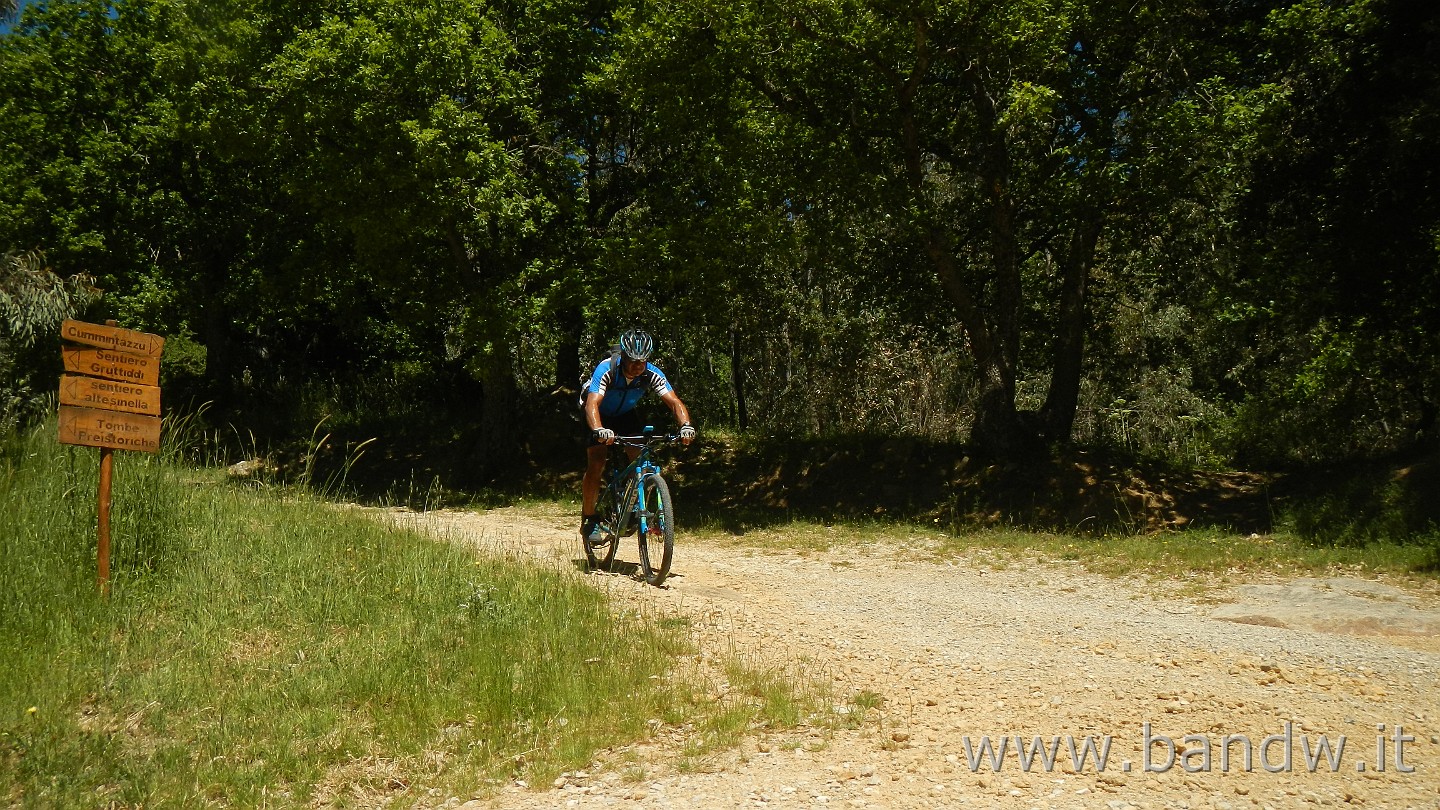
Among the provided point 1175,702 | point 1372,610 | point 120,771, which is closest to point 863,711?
point 1175,702

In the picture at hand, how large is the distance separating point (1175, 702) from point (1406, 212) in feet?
27.7

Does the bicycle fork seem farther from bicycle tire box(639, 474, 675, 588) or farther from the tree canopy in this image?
the tree canopy

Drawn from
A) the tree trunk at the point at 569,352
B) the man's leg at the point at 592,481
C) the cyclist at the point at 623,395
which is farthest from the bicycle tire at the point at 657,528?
the tree trunk at the point at 569,352

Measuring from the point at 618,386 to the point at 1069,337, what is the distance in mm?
8260

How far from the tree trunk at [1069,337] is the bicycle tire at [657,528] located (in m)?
8.00

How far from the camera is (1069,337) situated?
581 inches

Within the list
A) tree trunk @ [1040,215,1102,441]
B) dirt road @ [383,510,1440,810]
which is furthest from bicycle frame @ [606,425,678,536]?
tree trunk @ [1040,215,1102,441]

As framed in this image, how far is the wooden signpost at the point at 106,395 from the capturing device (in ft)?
22.4

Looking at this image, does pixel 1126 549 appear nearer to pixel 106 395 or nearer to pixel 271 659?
pixel 271 659

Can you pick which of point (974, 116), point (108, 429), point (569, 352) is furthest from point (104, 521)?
point (569, 352)

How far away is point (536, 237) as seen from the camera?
53.6 ft

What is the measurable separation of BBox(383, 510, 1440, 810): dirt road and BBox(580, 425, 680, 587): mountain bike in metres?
0.30

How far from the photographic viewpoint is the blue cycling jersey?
28.4ft

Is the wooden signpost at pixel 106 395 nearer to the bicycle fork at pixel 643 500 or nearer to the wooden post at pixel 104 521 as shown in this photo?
the wooden post at pixel 104 521
